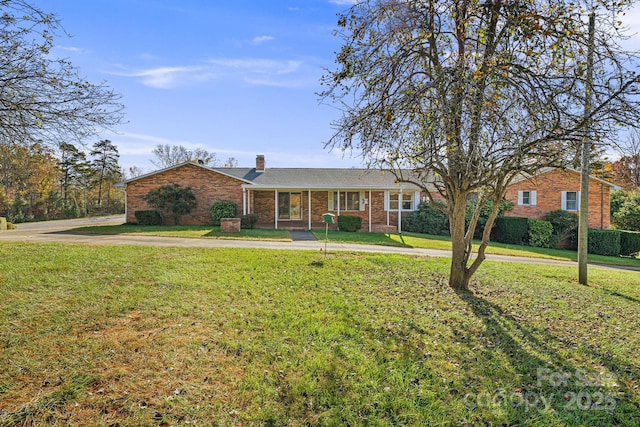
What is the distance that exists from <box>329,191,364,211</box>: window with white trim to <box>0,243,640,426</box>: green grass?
1460cm

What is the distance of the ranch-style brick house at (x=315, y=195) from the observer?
66.4 feet

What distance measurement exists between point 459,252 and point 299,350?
14.5 feet

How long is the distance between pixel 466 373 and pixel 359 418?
4.91 feet

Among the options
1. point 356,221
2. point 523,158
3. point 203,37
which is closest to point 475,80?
point 523,158

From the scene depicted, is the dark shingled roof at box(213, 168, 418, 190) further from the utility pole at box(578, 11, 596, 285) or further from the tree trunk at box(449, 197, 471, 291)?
the tree trunk at box(449, 197, 471, 291)

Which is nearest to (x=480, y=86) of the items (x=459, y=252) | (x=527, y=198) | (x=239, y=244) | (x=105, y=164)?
(x=459, y=252)

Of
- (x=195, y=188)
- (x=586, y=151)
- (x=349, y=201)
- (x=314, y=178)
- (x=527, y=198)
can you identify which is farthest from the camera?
(x=314, y=178)

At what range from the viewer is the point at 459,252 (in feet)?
23.4

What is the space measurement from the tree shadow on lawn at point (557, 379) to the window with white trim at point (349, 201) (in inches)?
667

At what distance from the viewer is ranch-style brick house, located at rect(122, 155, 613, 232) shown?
20.2 metres

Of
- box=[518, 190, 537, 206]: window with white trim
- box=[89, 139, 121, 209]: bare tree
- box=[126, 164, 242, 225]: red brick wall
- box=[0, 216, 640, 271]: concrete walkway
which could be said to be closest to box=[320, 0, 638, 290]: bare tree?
box=[0, 216, 640, 271]: concrete walkway

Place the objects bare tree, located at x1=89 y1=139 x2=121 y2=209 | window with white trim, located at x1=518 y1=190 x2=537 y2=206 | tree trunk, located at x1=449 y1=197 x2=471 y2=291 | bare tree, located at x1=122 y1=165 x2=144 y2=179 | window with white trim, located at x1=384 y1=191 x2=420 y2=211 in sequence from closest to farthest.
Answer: tree trunk, located at x1=449 y1=197 x2=471 y2=291 → window with white trim, located at x1=518 y1=190 x2=537 y2=206 → window with white trim, located at x1=384 y1=191 x2=420 y2=211 → bare tree, located at x1=89 y1=139 x2=121 y2=209 → bare tree, located at x1=122 y1=165 x2=144 y2=179

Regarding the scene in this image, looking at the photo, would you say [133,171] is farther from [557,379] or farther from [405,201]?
[557,379]

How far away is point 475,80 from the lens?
4902 mm
